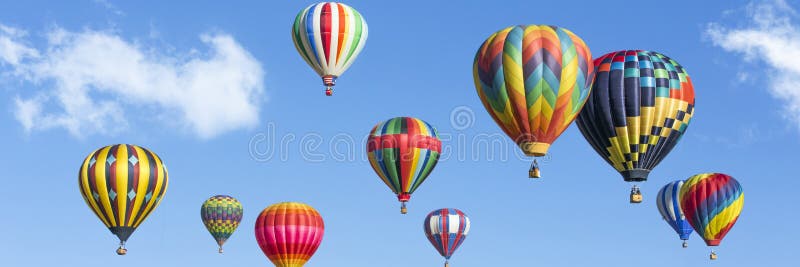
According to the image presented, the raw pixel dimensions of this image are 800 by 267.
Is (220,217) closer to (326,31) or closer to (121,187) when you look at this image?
(121,187)

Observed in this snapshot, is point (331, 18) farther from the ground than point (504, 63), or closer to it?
farther from the ground

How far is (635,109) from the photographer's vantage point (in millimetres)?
40094

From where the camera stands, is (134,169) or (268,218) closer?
(134,169)

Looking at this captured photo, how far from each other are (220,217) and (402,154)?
14372 millimetres

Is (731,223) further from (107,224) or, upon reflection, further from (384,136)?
(107,224)

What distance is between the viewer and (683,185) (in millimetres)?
51219

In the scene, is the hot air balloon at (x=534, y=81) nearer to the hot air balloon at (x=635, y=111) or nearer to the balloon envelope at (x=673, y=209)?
the hot air balloon at (x=635, y=111)

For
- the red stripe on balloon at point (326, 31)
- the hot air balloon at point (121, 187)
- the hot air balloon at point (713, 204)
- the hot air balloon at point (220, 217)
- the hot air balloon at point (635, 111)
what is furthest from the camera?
the hot air balloon at point (220, 217)

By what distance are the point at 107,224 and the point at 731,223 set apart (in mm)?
23535

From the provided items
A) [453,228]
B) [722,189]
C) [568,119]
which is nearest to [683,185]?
[722,189]

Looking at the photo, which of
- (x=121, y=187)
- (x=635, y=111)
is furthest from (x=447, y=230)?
(x=635, y=111)

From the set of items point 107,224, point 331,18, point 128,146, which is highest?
point 331,18

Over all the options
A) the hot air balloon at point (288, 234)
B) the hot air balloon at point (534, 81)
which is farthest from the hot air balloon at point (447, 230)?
the hot air balloon at point (534, 81)

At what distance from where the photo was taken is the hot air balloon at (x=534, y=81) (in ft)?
122
